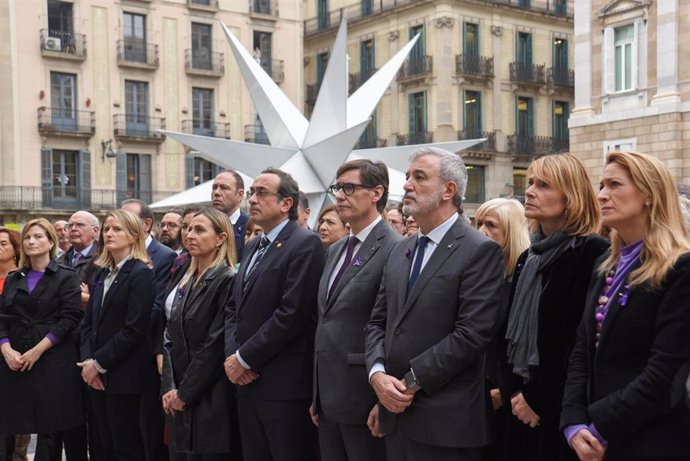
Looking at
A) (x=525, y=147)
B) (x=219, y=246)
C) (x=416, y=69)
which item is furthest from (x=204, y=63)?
(x=219, y=246)

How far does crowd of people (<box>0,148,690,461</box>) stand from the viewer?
3695 mm

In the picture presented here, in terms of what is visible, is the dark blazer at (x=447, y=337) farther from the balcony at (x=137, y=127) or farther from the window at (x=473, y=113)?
the window at (x=473, y=113)

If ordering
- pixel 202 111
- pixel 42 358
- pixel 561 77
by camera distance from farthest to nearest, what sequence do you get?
pixel 561 77 → pixel 202 111 → pixel 42 358

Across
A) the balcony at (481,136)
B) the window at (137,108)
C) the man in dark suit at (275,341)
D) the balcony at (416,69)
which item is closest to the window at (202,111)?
the window at (137,108)

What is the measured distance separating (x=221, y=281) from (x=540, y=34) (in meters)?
36.7

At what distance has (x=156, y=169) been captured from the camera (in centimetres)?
3484

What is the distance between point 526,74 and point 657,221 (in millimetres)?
Result: 36359

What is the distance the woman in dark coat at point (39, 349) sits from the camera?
6.70 metres

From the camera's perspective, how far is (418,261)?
14.6 feet

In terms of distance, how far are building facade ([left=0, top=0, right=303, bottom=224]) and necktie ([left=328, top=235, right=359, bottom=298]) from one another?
95.6ft

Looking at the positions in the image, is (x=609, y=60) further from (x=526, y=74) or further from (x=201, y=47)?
(x=201, y=47)

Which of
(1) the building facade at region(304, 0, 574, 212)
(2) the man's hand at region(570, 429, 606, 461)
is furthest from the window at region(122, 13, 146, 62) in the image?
(2) the man's hand at region(570, 429, 606, 461)

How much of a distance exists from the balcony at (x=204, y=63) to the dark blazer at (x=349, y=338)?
3174cm

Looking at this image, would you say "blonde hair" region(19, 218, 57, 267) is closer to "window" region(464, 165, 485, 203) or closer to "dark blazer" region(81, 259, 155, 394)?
"dark blazer" region(81, 259, 155, 394)
